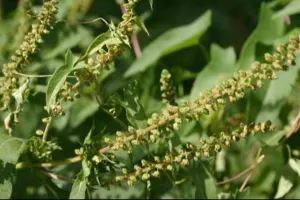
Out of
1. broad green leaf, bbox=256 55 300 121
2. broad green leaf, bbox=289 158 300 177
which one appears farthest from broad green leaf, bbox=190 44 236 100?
broad green leaf, bbox=289 158 300 177

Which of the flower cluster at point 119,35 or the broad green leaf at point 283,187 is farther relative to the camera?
the broad green leaf at point 283,187

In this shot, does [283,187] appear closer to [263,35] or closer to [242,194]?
[242,194]

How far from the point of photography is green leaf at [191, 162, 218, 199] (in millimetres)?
1214

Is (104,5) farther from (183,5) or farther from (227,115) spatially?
(227,115)

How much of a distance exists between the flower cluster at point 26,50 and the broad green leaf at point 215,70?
0.46 m

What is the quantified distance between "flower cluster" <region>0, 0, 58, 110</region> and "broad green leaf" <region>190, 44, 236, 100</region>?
0.46m

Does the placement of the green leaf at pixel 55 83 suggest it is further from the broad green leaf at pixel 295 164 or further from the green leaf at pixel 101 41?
the broad green leaf at pixel 295 164

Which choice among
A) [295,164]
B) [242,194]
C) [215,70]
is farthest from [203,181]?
[215,70]

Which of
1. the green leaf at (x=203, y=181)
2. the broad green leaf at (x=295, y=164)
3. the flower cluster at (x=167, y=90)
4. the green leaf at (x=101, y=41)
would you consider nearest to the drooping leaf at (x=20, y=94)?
the green leaf at (x=101, y=41)

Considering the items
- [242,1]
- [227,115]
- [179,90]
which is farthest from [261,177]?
[242,1]

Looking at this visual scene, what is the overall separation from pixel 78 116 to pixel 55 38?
0.75 ft

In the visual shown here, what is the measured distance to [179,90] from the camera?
155cm

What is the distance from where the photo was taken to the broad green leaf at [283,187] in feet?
4.47

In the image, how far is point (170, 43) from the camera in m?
1.51
